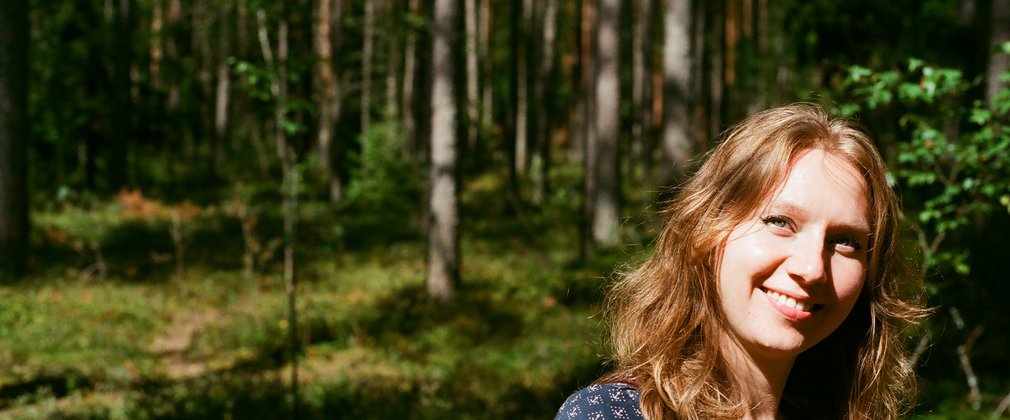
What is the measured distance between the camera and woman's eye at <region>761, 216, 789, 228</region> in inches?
58.3

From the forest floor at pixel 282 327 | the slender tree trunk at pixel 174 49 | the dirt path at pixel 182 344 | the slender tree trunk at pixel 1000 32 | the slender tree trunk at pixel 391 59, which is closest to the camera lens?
the slender tree trunk at pixel 1000 32

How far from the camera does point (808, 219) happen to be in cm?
147

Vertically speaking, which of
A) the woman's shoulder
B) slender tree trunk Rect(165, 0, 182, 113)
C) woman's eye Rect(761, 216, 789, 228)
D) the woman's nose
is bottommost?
the woman's shoulder

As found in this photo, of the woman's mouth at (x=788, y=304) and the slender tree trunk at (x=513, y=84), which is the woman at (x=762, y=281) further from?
the slender tree trunk at (x=513, y=84)

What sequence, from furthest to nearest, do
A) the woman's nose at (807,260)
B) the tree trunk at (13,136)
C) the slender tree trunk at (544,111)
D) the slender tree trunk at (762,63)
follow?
the slender tree trunk at (762,63), the slender tree trunk at (544,111), the tree trunk at (13,136), the woman's nose at (807,260)

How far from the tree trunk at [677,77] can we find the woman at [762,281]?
23.4 ft

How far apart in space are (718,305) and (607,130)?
13.9 metres

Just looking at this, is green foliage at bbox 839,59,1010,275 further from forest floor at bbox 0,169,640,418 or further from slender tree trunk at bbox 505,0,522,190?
slender tree trunk at bbox 505,0,522,190

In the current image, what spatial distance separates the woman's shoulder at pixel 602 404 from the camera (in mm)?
1461

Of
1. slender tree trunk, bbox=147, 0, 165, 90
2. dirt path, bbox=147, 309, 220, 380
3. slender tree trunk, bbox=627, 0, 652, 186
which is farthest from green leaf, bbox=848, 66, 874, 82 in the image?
slender tree trunk, bbox=147, 0, 165, 90

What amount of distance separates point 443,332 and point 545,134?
45.8 ft

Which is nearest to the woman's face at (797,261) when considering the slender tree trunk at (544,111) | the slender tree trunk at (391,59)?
the slender tree trunk at (544,111)

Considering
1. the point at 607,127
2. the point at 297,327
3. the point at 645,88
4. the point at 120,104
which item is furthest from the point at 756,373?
the point at 120,104

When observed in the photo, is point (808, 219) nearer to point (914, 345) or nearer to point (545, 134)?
point (914, 345)
